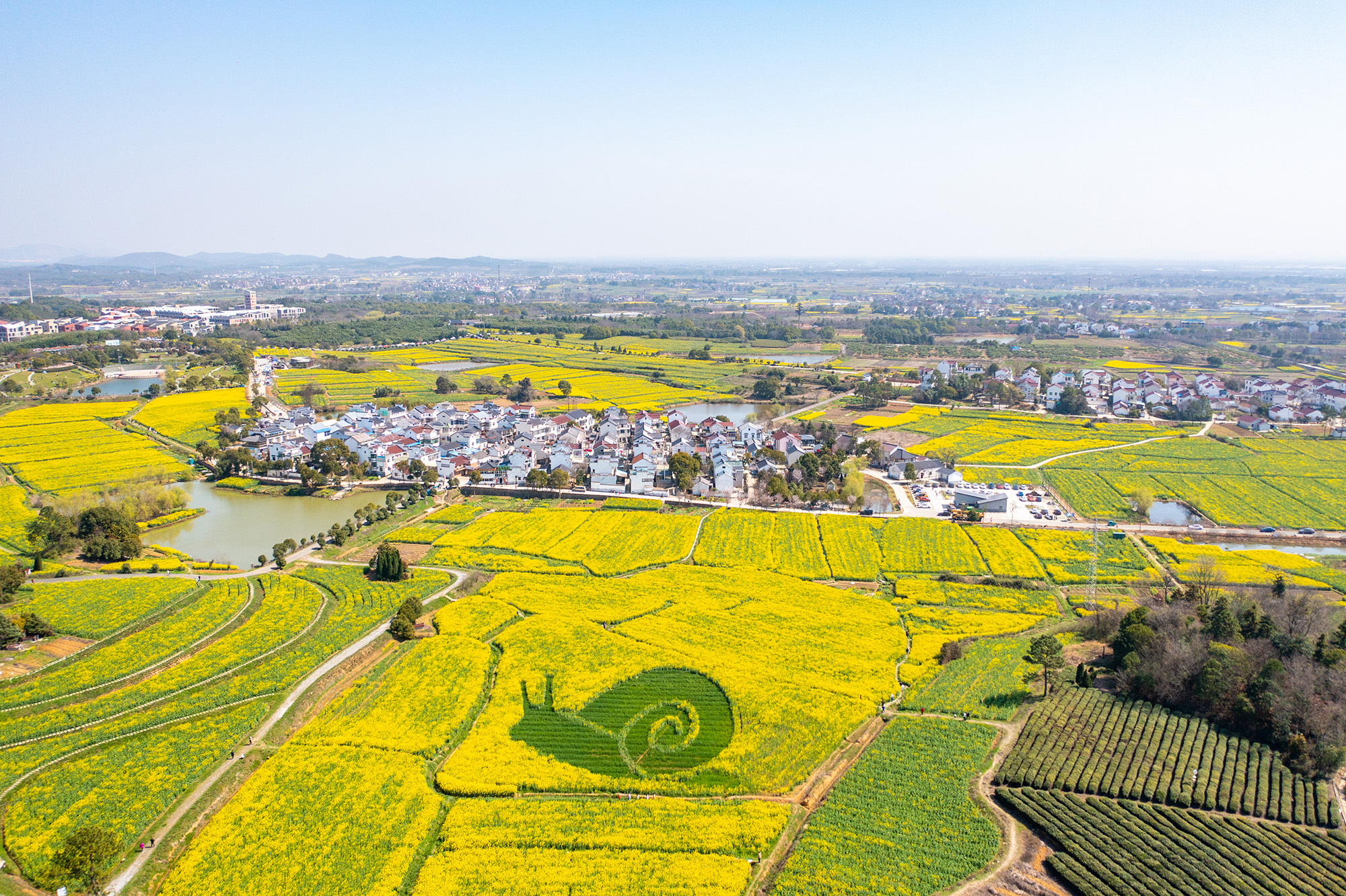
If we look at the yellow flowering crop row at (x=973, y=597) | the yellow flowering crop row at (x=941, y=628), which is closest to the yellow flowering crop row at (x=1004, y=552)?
the yellow flowering crop row at (x=973, y=597)

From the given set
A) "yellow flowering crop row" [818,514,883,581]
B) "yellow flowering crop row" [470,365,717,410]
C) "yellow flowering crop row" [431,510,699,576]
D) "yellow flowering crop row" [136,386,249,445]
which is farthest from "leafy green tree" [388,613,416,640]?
"yellow flowering crop row" [470,365,717,410]

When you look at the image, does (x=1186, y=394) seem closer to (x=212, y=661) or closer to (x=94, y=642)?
(x=212, y=661)

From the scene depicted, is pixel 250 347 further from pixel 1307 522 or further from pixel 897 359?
pixel 1307 522

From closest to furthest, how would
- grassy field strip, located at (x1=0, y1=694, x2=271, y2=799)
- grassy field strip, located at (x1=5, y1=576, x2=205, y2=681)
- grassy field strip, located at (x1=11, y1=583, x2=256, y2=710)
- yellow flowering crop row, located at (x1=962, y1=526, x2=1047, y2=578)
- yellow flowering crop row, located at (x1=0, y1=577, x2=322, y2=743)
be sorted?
grassy field strip, located at (x1=0, y1=694, x2=271, y2=799)
yellow flowering crop row, located at (x1=0, y1=577, x2=322, y2=743)
grassy field strip, located at (x1=11, y1=583, x2=256, y2=710)
grassy field strip, located at (x1=5, y1=576, x2=205, y2=681)
yellow flowering crop row, located at (x1=962, y1=526, x2=1047, y2=578)

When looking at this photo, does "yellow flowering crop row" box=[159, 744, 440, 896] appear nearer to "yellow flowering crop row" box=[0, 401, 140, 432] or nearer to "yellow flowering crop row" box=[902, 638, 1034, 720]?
"yellow flowering crop row" box=[902, 638, 1034, 720]

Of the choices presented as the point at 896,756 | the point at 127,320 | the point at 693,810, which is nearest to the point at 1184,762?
the point at 896,756

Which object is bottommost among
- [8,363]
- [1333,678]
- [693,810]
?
[693,810]
